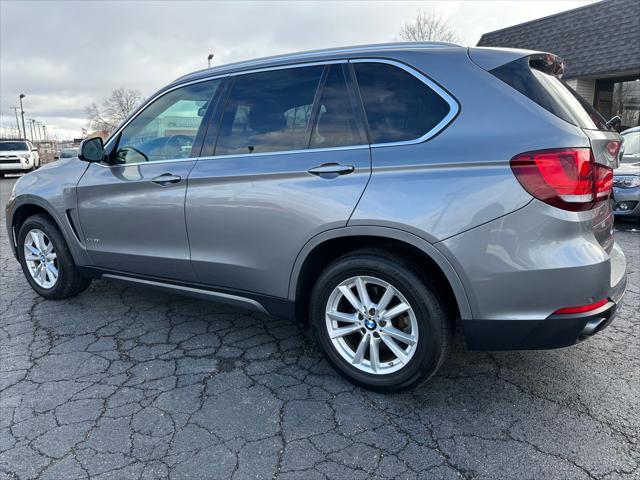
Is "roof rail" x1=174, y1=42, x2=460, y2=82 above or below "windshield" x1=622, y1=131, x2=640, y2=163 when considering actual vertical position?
above

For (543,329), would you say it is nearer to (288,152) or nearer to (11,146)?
(288,152)

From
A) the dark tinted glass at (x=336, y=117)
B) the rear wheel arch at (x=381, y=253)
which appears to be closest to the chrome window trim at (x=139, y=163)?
the dark tinted glass at (x=336, y=117)

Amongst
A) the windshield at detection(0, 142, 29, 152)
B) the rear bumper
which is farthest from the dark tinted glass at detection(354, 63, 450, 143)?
the windshield at detection(0, 142, 29, 152)

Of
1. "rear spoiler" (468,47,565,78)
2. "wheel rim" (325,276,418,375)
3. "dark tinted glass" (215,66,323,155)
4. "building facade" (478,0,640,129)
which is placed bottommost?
"wheel rim" (325,276,418,375)

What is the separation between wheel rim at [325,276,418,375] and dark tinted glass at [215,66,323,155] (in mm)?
896

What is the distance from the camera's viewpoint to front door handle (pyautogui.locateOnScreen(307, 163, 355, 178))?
8.20 feet

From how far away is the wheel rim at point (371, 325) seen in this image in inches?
98.7

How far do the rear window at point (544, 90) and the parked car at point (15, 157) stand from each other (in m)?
23.0

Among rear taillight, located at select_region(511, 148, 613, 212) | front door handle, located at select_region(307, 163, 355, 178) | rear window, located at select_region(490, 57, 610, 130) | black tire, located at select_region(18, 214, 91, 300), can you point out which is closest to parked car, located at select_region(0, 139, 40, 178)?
black tire, located at select_region(18, 214, 91, 300)

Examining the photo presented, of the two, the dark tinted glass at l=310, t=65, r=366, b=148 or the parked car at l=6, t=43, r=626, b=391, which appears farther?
the dark tinted glass at l=310, t=65, r=366, b=148

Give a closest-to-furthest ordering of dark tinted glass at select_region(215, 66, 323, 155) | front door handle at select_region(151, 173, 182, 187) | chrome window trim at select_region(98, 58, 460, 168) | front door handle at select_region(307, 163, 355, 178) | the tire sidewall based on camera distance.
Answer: chrome window trim at select_region(98, 58, 460, 168) → front door handle at select_region(307, 163, 355, 178) → dark tinted glass at select_region(215, 66, 323, 155) → front door handle at select_region(151, 173, 182, 187) → the tire sidewall

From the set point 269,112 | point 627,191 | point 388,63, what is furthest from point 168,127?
point 627,191

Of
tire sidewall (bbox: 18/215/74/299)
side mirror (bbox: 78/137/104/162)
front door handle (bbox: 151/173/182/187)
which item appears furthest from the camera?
tire sidewall (bbox: 18/215/74/299)

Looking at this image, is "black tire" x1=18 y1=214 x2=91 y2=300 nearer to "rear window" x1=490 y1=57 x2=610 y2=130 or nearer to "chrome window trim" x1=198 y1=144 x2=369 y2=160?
"chrome window trim" x1=198 y1=144 x2=369 y2=160
